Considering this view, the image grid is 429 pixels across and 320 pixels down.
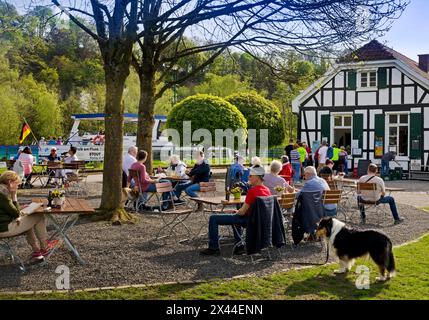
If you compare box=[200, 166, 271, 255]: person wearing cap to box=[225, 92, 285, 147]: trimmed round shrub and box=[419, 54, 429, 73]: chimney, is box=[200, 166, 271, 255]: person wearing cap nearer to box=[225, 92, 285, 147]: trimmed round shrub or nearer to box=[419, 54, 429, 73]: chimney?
box=[419, 54, 429, 73]: chimney

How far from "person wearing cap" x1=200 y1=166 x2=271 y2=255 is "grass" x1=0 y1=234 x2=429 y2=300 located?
1023mm

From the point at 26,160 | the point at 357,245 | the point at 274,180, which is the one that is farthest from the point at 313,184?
the point at 26,160

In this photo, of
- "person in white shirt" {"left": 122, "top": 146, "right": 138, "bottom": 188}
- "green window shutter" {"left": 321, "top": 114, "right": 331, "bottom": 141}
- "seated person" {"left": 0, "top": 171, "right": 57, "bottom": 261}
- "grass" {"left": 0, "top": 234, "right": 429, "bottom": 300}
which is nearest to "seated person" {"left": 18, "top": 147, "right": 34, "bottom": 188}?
"person in white shirt" {"left": 122, "top": 146, "right": 138, "bottom": 188}

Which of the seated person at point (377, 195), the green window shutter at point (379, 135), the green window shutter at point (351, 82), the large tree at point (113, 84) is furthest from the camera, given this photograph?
the green window shutter at point (351, 82)

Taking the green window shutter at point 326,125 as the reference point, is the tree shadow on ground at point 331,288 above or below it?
below

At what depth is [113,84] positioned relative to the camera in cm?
980

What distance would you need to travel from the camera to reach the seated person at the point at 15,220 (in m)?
6.27

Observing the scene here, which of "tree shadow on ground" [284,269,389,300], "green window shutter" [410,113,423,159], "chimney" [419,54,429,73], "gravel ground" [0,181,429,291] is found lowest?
"tree shadow on ground" [284,269,389,300]

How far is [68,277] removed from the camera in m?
5.89

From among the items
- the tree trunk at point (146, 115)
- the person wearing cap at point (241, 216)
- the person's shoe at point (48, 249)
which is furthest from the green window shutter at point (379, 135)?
the person's shoe at point (48, 249)

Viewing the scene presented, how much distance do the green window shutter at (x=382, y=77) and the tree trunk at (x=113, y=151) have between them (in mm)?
18056

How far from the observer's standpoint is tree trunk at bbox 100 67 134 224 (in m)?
9.85

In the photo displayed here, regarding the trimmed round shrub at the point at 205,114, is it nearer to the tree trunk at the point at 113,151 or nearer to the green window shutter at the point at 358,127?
the green window shutter at the point at 358,127
